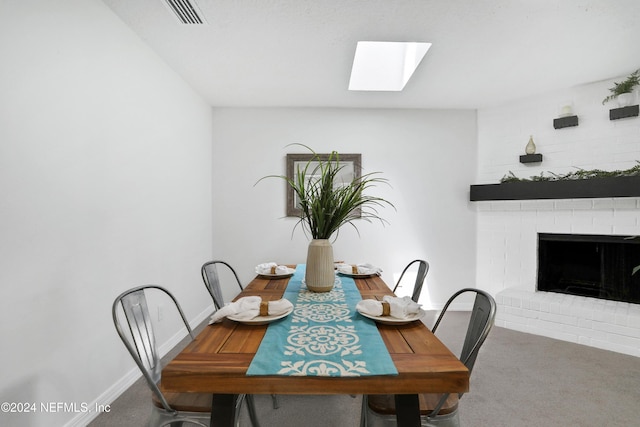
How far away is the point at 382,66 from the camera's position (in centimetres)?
313

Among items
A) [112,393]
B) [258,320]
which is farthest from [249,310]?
[112,393]

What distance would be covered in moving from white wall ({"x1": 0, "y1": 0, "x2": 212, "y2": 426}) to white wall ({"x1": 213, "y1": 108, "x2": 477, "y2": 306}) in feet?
3.92

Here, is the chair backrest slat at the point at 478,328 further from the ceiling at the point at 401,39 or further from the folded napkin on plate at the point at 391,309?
the ceiling at the point at 401,39

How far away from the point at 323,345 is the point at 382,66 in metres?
2.91

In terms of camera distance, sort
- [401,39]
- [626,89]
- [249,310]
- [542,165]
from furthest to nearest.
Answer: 1. [542,165]
2. [626,89]
3. [401,39]
4. [249,310]

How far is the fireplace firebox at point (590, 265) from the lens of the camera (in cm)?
301

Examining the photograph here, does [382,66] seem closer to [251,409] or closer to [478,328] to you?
[478,328]

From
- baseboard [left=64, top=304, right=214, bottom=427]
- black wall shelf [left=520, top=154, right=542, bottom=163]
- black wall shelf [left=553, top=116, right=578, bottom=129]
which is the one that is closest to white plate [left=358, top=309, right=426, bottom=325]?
baseboard [left=64, top=304, right=214, bottom=427]

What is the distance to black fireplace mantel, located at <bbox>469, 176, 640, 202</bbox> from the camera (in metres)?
2.76

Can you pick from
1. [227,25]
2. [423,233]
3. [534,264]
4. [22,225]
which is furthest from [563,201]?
[22,225]

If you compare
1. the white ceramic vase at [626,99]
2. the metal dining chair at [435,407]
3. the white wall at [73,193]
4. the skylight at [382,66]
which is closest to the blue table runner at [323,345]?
the metal dining chair at [435,407]

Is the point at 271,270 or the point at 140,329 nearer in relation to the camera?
the point at 140,329

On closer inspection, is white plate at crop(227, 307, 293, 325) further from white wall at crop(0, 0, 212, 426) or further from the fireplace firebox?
the fireplace firebox

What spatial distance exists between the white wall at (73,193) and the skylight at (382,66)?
1804mm
